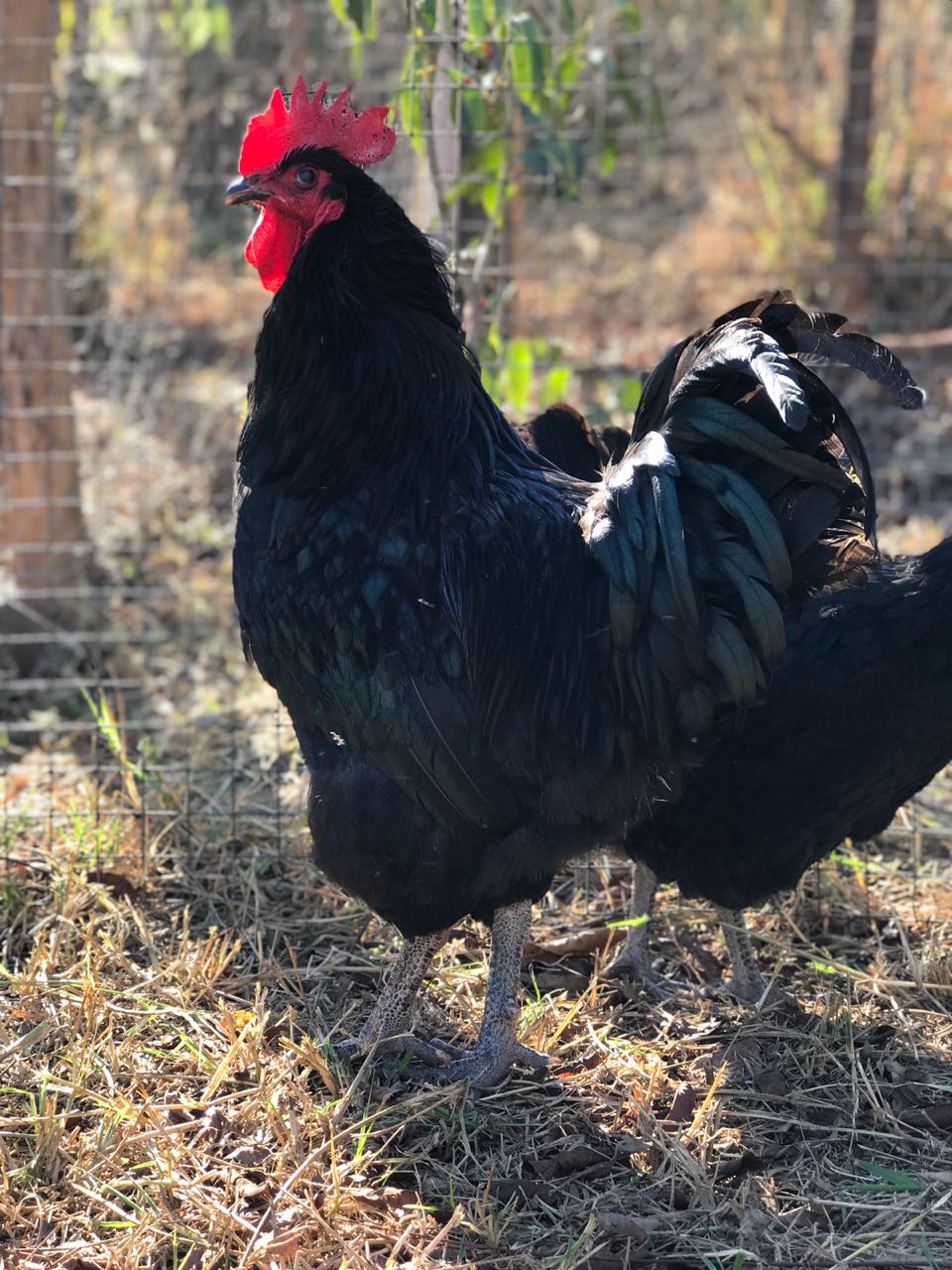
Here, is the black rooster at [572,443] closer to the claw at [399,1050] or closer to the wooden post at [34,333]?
the claw at [399,1050]

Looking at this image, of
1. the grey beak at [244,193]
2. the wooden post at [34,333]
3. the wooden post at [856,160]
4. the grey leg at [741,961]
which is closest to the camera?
the grey beak at [244,193]

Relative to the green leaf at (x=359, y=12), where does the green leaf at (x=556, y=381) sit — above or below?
below

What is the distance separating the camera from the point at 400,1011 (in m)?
3.37

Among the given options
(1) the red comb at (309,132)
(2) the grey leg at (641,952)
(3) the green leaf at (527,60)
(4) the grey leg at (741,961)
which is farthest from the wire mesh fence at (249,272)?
(1) the red comb at (309,132)

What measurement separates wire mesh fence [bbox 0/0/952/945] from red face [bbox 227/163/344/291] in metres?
1.11

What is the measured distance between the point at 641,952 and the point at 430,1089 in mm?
800

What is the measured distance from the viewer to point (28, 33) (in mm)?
5223

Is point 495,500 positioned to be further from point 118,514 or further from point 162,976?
point 118,514

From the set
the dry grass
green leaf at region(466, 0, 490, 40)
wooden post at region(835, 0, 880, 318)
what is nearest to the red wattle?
green leaf at region(466, 0, 490, 40)

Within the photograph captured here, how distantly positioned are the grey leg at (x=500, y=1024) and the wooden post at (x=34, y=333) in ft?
10.1

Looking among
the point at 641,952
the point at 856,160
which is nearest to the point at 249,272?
the point at 856,160

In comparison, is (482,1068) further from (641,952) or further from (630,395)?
(630,395)

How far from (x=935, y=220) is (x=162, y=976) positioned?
26.7 ft

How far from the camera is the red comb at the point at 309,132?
10.2ft
